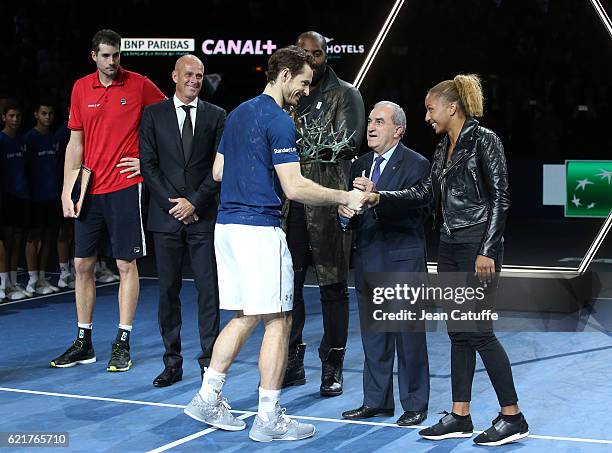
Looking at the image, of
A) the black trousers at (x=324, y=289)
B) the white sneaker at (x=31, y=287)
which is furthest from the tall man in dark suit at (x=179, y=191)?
the white sneaker at (x=31, y=287)

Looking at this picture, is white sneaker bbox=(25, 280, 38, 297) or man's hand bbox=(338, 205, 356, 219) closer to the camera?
man's hand bbox=(338, 205, 356, 219)

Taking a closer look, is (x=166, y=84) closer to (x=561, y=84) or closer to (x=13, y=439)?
(x=561, y=84)

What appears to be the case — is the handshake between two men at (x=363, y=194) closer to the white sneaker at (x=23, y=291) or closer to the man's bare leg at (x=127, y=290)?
the man's bare leg at (x=127, y=290)

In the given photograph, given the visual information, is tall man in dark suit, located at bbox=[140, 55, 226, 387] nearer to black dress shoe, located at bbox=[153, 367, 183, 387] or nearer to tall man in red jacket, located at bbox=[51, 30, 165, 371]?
black dress shoe, located at bbox=[153, 367, 183, 387]

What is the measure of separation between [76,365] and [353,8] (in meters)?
11.5

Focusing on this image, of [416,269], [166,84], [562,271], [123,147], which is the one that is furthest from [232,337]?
[166,84]

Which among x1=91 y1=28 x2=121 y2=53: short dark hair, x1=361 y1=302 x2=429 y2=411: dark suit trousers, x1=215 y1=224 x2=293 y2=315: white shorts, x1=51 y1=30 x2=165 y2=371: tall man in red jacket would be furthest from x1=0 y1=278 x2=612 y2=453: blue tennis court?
x1=91 y1=28 x2=121 y2=53: short dark hair

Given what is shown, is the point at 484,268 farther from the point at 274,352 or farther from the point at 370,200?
the point at 274,352

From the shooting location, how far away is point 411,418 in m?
5.57

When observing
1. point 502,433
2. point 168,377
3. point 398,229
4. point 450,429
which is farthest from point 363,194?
point 168,377

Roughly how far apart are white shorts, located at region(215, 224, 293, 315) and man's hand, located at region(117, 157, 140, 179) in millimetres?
1686

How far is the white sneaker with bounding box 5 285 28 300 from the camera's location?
9578 millimetres

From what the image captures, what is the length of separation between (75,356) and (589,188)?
443 centimetres

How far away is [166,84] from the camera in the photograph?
54.1 ft
